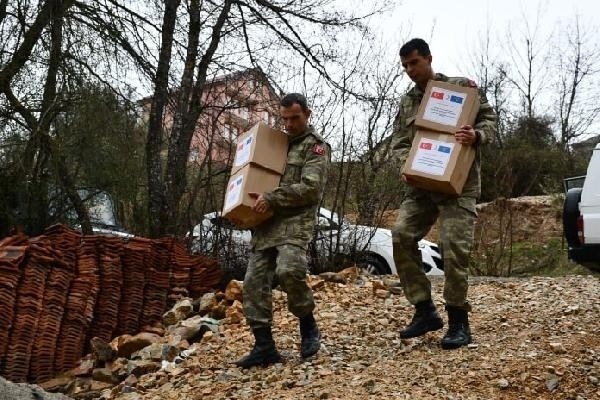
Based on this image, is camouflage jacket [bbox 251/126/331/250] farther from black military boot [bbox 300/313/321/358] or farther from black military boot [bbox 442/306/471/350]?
black military boot [bbox 442/306/471/350]

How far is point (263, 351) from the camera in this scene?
4.56 m

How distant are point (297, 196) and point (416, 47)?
1.09m

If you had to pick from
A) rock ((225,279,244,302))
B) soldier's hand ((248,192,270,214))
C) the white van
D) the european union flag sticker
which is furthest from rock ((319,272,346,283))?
the european union flag sticker

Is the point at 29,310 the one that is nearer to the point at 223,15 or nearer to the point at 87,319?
the point at 87,319

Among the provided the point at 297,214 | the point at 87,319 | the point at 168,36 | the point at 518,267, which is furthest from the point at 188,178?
the point at 518,267

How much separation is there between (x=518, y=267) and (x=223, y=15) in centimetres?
629

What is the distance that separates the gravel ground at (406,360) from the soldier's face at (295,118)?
139 cm

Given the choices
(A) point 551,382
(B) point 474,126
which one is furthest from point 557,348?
(B) point 474,126

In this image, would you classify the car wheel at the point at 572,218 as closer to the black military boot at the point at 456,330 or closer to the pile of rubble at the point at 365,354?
the pile of rubble at the point at 365,354

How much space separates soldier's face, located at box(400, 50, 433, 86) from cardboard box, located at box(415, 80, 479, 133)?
0.37 ft

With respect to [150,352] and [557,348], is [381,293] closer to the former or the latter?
[150,352]

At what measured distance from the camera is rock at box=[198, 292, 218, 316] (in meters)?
6.31

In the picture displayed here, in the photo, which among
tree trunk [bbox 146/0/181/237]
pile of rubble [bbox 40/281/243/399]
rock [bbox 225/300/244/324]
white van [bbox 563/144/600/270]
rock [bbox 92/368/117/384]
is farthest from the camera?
tree trunk [bbox 146/0/181/237]

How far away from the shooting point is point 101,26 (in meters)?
7.88
